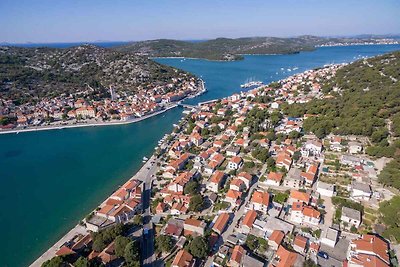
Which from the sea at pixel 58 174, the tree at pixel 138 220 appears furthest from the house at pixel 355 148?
the sea at pixel 58 174

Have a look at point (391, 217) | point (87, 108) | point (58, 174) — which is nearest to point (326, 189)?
point (391, 217)

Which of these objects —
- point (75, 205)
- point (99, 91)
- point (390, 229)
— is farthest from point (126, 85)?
point (390, 229)

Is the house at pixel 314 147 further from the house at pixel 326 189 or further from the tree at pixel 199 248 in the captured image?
the tree at pixel 199 248

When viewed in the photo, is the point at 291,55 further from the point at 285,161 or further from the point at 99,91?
the point at 285,161

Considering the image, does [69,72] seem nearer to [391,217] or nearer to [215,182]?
[215,182]

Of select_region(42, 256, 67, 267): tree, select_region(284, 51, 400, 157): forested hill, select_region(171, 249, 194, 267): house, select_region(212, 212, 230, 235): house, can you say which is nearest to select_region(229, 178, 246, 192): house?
select_region(212, 212, 230, 235): house

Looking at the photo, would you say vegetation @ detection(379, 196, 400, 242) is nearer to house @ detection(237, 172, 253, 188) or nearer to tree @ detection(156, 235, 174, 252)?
house @ detection(237, 172, 253, 188)
